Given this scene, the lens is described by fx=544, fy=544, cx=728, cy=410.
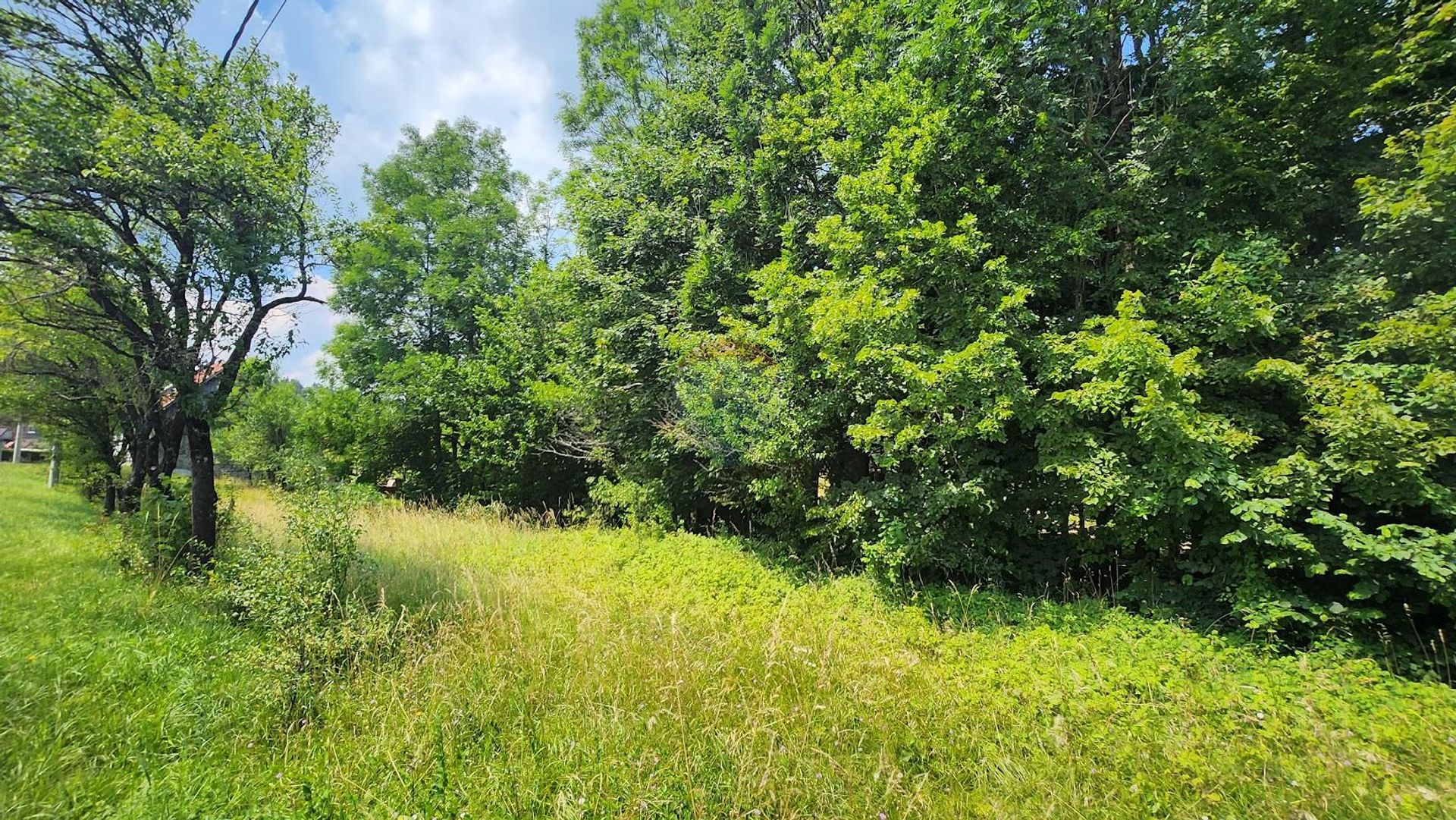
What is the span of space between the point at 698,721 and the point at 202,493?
7.56 meters

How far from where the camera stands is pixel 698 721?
3.26 m

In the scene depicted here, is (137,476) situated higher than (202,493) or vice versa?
(202,493)

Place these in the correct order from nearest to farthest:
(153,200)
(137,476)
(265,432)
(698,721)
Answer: (698,721) < (153,200) < (137,476) < (265,432)

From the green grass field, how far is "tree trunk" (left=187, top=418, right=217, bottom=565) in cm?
146

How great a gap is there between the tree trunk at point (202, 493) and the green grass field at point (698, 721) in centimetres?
146

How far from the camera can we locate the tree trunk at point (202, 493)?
683cm

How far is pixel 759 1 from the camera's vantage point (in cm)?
992

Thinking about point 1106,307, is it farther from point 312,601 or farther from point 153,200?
point 153,200

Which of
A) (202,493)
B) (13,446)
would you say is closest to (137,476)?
(202,493)

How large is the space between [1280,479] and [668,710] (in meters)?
5.51

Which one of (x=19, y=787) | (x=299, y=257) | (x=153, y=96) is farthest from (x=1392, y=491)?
(x=153, y=96)

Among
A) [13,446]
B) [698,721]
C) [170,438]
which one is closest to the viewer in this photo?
[698,721]

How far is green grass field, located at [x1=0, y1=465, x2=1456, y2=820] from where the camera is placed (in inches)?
106

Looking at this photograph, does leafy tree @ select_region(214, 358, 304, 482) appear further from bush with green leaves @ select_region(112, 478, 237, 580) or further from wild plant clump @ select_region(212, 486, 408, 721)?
wild plant clump @ select_region(212, 486, 408, 721)
